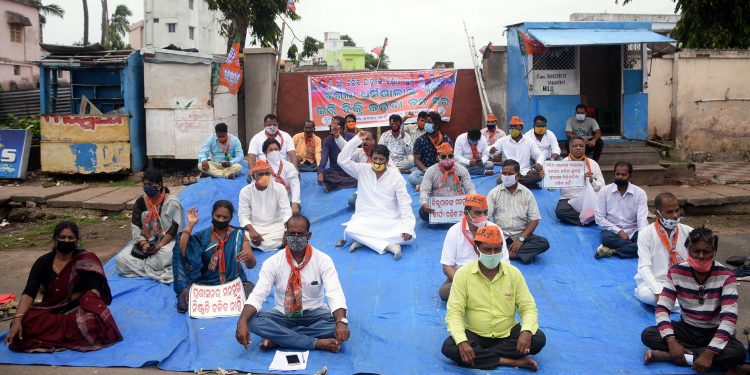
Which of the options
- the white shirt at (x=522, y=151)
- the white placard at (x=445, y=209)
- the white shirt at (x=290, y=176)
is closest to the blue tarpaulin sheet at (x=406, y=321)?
the white placard at (x=445, y=209)

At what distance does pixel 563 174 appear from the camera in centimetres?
970

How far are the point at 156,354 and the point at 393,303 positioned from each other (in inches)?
91.5

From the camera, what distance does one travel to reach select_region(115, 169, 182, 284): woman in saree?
298 inches

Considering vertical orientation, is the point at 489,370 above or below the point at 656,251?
below

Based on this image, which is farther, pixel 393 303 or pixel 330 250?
pixel 330 250

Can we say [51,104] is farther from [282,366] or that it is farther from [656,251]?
[656,251]

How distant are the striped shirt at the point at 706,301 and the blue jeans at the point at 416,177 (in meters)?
5.63

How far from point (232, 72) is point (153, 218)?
741 cm

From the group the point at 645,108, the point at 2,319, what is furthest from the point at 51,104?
the point at 645,108

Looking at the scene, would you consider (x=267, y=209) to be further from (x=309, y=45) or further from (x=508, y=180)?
(x=309, y=45)

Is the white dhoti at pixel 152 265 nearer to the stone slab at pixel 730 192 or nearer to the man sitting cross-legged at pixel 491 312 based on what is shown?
the man sitting cross-legged at pixel 491 312

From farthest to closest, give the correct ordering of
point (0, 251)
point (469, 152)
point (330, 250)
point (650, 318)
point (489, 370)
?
point (469, 152), point (0, 251), point (330, 250), point (650, 318), point (489, 370)

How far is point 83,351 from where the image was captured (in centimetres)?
587

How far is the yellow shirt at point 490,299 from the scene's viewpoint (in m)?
5.37
